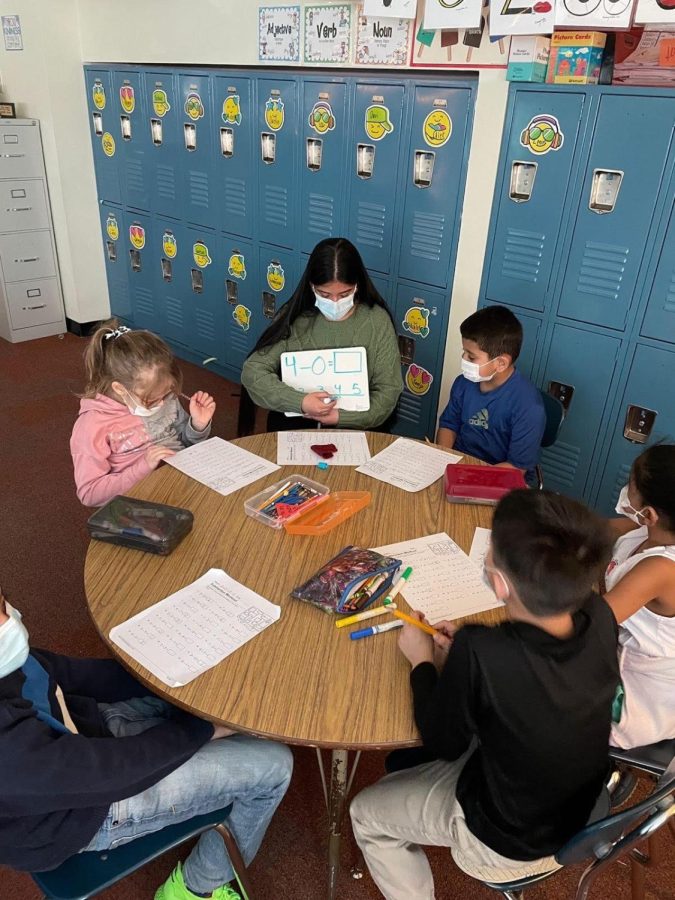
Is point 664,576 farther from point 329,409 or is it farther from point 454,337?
point 454,337

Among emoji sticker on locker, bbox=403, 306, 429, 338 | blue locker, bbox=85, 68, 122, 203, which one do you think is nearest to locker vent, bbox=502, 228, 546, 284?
emoji sticker on locker, bbox=403, 306, 429, 338

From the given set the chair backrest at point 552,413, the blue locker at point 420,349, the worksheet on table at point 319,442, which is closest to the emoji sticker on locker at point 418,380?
the blue locker at point 420,349

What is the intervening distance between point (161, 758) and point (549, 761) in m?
0.68

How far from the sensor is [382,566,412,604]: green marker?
142 cm

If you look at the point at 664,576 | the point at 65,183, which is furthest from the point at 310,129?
the point at 664,576

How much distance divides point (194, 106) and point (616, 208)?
106 inches

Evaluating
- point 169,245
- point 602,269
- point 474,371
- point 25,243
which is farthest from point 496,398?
point 25,243

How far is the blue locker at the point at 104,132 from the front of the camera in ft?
15.0

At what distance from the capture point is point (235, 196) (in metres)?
3.98

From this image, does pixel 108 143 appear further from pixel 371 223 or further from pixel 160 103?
pixel 371 223

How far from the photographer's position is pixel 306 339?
2611 millimetres

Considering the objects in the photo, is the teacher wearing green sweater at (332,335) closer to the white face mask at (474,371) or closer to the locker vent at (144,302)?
the white face mask at (474,371)

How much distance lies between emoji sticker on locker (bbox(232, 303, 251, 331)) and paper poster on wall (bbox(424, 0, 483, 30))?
1.99 meters

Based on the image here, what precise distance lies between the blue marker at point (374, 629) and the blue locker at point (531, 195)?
2.00 metres
